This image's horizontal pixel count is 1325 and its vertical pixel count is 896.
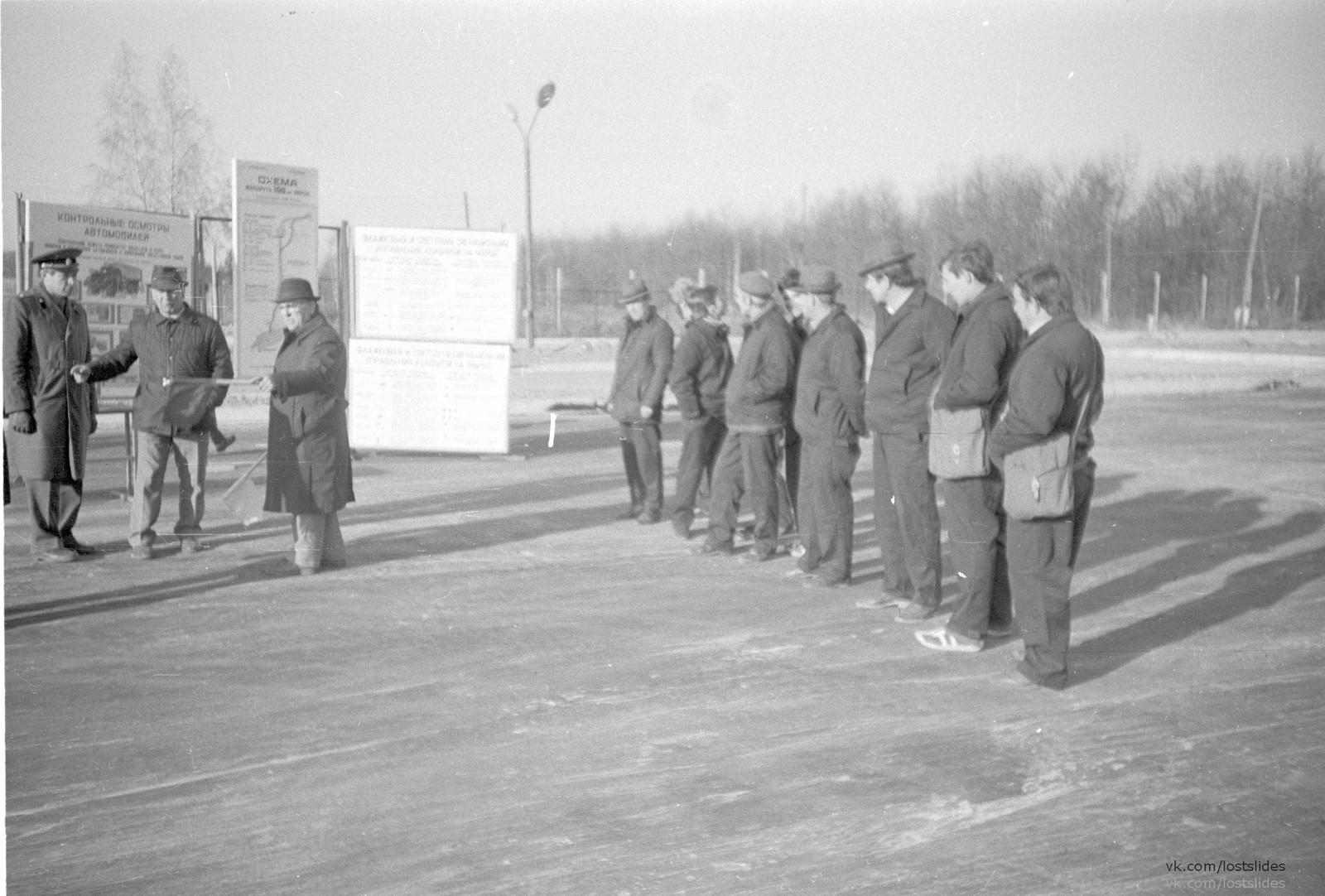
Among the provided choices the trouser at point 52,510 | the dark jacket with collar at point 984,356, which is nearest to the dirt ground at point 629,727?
the trouser at point 52,510

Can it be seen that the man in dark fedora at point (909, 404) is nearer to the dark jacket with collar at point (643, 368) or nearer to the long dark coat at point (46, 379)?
the dark jacket with collar at point (643, 368)

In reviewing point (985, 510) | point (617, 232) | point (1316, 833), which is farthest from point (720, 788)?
point (617, 232)

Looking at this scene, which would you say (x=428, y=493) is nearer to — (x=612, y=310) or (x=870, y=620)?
(x=870, y=620)

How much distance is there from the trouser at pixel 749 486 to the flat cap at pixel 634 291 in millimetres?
1518

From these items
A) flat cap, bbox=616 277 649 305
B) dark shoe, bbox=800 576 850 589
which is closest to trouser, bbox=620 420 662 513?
flat cap, bbox=616 277 649 305

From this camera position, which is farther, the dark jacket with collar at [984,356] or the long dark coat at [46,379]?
the long dark coat at [46,379]

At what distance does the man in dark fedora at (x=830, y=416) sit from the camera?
7.56 meters

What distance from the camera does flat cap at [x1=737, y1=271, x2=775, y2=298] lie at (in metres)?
8.79

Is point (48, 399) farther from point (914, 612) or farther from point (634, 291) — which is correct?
point (914, 612)

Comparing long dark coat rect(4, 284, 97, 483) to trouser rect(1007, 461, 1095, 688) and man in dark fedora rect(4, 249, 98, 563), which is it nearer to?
man in dark fedora rect(4, 249, 98, 563)

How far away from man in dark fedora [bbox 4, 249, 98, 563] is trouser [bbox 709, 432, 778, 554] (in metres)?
4.05

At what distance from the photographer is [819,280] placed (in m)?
7.73

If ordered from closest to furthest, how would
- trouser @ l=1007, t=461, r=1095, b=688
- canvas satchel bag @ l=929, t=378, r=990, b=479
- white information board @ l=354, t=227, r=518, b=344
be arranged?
trouser @ l=1007, t=461, r=1095, b=688 → canvas satchel bag @ l=929, t=378, r=990, b=479 → white information board @ l=354, t=227, r=518, b=344

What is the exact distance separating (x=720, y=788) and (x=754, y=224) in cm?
512
